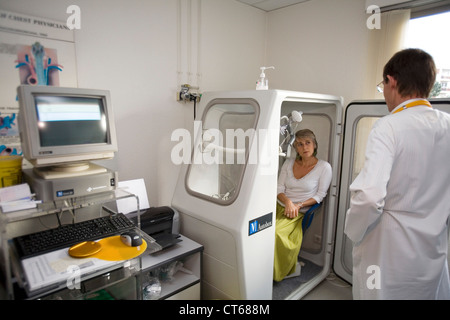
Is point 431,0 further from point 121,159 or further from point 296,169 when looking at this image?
point 121,159

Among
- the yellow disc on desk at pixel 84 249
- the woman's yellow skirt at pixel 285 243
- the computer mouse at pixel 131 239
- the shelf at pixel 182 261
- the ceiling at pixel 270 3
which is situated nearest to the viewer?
the yellow disc on desk at pixel 84 249

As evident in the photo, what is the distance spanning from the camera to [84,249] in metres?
1.26

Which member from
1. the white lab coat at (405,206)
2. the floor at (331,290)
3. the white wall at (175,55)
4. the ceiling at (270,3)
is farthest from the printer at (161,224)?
the ceiling at (270,3)

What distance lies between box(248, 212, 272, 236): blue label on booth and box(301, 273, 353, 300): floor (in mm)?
947

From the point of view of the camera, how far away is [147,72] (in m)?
2.13

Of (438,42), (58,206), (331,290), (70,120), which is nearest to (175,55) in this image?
(70,120)

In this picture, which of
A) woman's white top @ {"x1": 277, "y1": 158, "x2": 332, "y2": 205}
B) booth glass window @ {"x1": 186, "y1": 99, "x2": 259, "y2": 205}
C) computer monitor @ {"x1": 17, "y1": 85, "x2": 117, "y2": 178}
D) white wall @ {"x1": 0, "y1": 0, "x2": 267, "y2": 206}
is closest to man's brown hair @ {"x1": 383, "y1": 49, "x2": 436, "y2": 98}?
booth glass window @ {"x1": 186, "y1": 99, "x2": 259, "y2": 205}

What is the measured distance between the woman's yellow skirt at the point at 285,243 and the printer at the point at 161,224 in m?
0.79

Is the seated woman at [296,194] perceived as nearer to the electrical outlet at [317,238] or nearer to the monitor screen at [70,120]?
the electrical outlet at [317,238]

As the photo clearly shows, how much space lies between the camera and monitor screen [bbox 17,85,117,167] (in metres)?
1.13

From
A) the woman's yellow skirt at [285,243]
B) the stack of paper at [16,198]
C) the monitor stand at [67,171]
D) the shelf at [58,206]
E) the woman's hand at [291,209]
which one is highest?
the monitor stand at [67,171]

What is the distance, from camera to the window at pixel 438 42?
2072 millimetres
